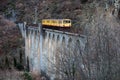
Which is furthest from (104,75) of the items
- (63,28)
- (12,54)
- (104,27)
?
(12,54)

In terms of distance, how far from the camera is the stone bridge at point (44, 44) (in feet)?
111

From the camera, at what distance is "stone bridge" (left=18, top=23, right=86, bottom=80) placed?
33.7 metres

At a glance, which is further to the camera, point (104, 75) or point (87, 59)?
point (87, 59)

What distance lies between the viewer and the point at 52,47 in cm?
3962

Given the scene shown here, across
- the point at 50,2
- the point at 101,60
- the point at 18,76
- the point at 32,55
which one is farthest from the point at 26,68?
the point at 101,60

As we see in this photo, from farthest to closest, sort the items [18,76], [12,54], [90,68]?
[12,54]
[18,76]
[90,68]

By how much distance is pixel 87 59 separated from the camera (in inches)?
955

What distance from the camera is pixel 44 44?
142 feet

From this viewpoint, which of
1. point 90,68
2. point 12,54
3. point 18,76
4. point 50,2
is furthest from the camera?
point 50,2

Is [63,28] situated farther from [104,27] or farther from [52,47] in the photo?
[104,27]

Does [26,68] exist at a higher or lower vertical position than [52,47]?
lower

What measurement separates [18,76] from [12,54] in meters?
13.8

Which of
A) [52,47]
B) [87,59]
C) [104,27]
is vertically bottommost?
[52,47]

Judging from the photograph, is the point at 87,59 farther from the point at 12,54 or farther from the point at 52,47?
the point at 12,54
